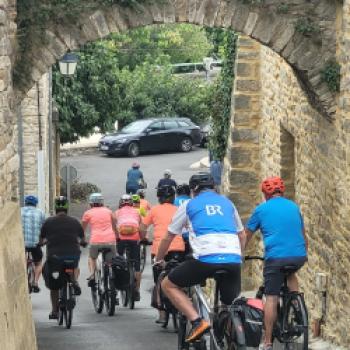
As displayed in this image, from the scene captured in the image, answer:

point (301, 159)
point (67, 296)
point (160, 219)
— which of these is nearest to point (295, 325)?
point (160, 219)

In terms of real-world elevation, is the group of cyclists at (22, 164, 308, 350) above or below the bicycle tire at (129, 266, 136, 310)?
above

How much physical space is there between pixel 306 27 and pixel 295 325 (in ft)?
11.2

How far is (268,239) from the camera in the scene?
1188cm

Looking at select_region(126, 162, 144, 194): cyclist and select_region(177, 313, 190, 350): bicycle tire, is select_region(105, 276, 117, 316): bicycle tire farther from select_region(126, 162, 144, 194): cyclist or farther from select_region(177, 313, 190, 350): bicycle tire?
A: select_region(126, 162, 144, 194): cyclist

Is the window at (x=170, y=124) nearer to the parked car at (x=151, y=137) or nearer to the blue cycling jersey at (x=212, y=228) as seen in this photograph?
the parked car at (x=151, y=137)

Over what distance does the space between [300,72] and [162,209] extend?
93.1 inches

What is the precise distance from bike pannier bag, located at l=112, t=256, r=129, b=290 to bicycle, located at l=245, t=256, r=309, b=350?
194 inches

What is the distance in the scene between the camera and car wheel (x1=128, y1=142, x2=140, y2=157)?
4678cm

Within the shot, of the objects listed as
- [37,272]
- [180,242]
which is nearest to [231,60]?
[37,272]

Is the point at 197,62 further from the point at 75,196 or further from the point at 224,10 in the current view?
the point at 224,10

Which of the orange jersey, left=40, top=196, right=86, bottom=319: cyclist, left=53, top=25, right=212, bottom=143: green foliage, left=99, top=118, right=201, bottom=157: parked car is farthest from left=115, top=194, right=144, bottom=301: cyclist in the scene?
left=99, top=118, right=201, bottom=157: parked car

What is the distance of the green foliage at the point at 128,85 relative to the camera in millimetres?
37375

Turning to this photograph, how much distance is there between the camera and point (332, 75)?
13.5 meters

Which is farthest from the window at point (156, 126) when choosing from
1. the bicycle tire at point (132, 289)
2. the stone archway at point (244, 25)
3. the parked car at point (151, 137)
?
the stone archway at point (244, 25)
